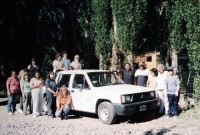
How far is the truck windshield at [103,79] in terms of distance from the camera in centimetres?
1280

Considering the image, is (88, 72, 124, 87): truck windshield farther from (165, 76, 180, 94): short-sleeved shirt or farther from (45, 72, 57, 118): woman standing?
(165, 76, 180, 94): short-sleeved shirt

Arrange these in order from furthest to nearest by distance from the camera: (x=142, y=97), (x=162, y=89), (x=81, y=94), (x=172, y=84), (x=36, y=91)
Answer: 1. (x=36, y=91)
2. (x=162, y=89)
3. (x=81, y=94)
4. (x=172, y=84)
5. (x=142, y=97)

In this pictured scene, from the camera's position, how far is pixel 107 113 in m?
11.9

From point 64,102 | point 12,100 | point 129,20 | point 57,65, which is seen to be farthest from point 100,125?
point 129,20

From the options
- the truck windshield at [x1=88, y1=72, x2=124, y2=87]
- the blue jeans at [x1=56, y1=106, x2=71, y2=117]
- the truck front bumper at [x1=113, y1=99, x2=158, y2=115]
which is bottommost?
the blue jeans at [x1=56, y1=106, x2=71, y2=117]

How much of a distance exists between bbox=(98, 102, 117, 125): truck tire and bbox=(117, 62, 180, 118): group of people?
219cm

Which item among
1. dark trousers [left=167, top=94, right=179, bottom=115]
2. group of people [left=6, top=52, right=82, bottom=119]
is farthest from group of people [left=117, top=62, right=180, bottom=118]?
group of people [left=6, top=52, right=82, bottom=119]

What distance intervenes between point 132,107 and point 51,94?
3.52 meters

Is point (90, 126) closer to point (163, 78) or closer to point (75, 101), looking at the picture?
point (75, 101)

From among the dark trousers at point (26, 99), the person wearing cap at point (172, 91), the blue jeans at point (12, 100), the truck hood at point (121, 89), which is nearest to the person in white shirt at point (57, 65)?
the dark trousers at point (26, 99)

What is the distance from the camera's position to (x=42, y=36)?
27.8m

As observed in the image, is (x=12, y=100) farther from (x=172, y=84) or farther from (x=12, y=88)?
(x=172, y=84)

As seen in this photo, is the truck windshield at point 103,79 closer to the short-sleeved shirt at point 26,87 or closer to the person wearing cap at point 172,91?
the person wearing cap at point 172,91

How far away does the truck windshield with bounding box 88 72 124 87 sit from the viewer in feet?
42.0
